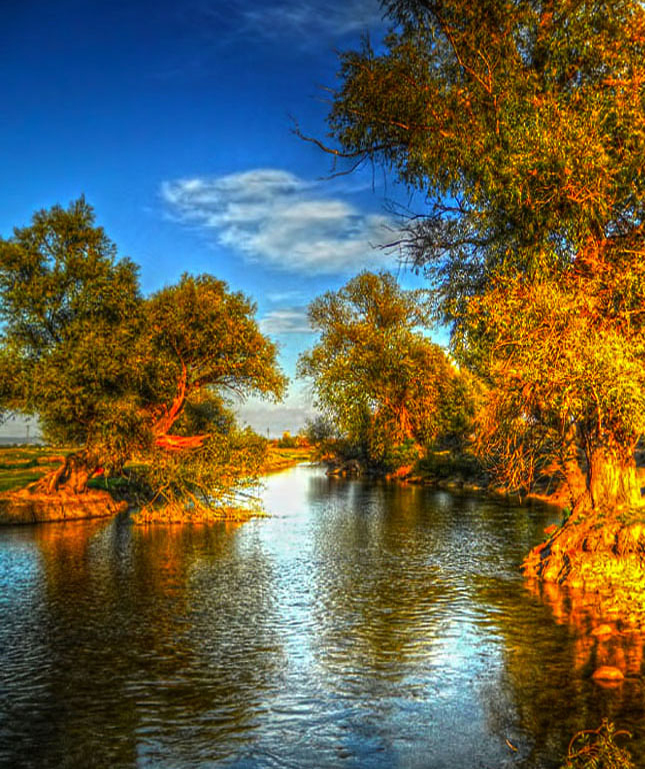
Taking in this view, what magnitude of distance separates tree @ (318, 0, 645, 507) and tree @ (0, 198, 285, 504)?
2080cm

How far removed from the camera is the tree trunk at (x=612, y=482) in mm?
21688

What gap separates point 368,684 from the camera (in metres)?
14.1

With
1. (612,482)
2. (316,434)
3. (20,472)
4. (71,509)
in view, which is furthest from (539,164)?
(316,434)

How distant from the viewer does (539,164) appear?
17.8 meters

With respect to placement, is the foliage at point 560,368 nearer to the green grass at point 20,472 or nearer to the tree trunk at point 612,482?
the tree trunk at point 612,482

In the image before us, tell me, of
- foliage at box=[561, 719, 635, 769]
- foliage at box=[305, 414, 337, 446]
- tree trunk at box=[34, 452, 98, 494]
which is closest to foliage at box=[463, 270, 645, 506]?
foliage at box=[561, 719, 635, 769]

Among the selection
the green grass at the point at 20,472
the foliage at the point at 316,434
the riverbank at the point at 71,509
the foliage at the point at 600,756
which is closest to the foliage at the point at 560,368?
the foliage at the point at 600,756

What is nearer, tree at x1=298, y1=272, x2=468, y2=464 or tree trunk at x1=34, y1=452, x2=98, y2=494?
tree trunk at x1=34, y1=452, x2=98, y2=494

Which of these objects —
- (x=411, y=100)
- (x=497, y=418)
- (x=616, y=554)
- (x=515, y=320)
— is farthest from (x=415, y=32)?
(x=616, y=554)

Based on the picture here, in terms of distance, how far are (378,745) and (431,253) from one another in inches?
724

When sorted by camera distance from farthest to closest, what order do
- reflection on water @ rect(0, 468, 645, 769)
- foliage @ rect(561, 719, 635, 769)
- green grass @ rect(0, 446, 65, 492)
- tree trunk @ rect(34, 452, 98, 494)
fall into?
green grass @ rect(0, 446, 65, 492) → tree trunk @ rect(34, 452, 98, 494) → reflection on water @ rect(0, 468, 645, 769) → foliage @ rect(561, 719, 635, 769)

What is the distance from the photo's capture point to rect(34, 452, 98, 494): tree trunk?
42.3 m

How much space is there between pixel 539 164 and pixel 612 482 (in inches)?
435

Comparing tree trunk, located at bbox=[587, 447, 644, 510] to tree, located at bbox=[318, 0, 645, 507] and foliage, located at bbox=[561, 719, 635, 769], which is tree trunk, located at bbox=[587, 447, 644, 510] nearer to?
tree, located at bbox=[318, 0, 645, 507]
